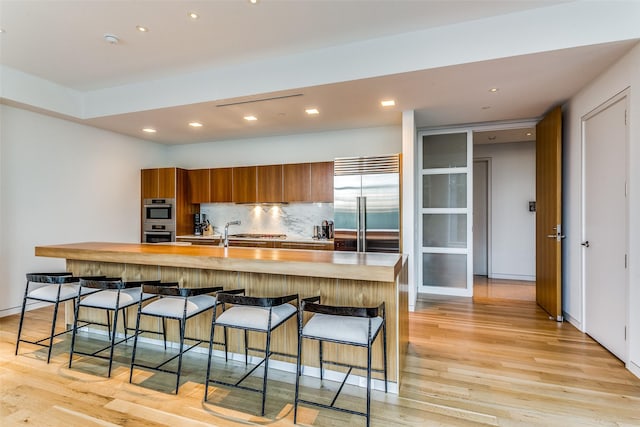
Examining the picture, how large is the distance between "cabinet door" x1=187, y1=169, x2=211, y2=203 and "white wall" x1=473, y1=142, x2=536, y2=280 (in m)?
5.21

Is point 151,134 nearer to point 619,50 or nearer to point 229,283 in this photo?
point 229,283

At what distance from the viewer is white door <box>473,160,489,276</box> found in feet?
21.1

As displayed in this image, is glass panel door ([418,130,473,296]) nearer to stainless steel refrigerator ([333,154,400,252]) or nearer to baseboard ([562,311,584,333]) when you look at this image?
stainless steel refrigerator ([333,154,400,252])

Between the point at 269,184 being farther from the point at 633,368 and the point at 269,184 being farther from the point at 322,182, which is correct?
the point at 633,368

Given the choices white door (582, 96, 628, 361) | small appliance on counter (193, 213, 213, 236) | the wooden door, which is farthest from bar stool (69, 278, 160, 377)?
the wooden door

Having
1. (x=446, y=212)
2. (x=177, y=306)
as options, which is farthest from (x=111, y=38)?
(x=446, y=212)

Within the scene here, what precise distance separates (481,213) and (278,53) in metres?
5.14

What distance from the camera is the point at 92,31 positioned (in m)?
3.00

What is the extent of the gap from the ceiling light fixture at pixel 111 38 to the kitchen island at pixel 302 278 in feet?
6.58

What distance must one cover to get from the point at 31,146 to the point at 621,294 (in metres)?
6.85

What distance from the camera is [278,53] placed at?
342 centimetres

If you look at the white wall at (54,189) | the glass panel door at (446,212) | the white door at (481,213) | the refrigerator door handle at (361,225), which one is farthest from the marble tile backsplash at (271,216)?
the white door at (481,213)

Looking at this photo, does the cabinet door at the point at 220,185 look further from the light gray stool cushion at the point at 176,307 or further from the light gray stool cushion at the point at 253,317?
the light gray stool cushion at the point at 253,317

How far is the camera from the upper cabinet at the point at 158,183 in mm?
5730
